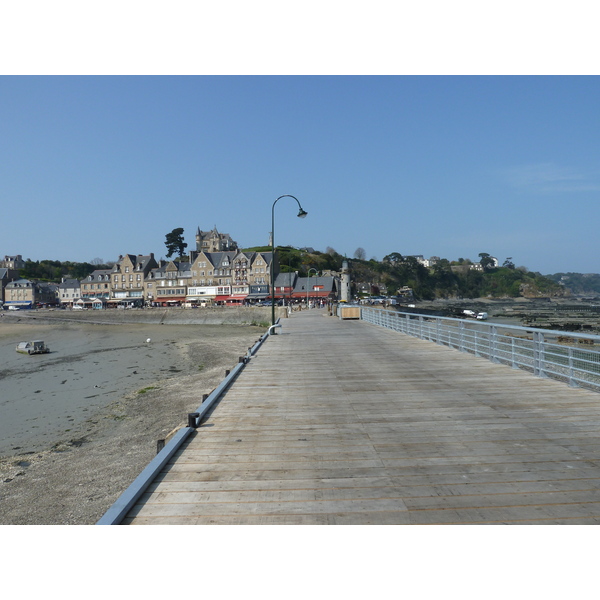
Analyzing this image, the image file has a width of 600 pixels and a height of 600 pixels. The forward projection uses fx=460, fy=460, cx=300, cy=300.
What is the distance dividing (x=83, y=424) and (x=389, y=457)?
12349 mm

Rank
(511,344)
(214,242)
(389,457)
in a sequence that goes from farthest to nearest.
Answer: (214,242) < (511,344) < (389,457)

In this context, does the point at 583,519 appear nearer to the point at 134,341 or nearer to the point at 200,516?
the point at 200,516

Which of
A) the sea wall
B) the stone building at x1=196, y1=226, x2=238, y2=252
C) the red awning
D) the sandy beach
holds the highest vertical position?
the stone building at x1=196, y1=226, x2=238, y2=252

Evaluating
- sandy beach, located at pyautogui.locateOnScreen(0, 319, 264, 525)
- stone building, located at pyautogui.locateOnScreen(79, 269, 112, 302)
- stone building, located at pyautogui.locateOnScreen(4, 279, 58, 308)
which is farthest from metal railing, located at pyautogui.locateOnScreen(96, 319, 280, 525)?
stone building, located at pyautogui.locateOnScreen(4, 279, 58, 308)

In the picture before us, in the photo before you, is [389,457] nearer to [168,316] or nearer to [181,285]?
[168,316]

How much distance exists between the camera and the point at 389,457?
4.88m

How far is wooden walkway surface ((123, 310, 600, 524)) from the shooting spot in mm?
3631

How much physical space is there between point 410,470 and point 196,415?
3.02 meters

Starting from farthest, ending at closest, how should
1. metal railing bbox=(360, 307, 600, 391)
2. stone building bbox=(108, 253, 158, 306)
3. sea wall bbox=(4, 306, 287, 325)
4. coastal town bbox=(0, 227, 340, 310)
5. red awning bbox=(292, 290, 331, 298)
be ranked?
1. stone building bbox=(108, 253, 158, 306)
2. coastal town bbox=(0, 227, 340, 310)
3. red awning bbox=(292, 290, 331, 298)
4. sea wall bbox=(4, 306, 287, 325)
5. metal railing bbox=(360, 307, 600, 391)

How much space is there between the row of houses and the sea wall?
14.1 meters

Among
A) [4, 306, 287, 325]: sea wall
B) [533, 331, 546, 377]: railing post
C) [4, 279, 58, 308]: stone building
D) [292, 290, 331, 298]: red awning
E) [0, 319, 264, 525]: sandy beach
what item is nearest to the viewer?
[0, 319, 264, 525]: sandy beach

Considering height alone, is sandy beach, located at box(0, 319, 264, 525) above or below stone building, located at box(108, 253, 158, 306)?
below

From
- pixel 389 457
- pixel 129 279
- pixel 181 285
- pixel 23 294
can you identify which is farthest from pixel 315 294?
pixel 389 457

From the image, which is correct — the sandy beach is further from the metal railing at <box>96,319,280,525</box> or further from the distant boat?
the distant boat
